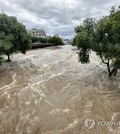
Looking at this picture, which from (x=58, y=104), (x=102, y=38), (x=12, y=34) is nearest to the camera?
(x=58, y=104)

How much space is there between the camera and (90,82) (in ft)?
45.3

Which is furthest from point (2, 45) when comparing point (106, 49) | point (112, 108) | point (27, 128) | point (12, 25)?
point (112, 108)

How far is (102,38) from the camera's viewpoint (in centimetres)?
1293

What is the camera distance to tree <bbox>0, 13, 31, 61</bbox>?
1933cm

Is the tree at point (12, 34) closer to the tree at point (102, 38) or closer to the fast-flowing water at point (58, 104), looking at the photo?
the fast-flowing water at point (58, 104)

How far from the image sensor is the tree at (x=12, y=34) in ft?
63.4

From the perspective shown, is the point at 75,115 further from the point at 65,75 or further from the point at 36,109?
the point at 65,75

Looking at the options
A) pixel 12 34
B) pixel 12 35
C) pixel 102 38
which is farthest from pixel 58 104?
pixel 12 34

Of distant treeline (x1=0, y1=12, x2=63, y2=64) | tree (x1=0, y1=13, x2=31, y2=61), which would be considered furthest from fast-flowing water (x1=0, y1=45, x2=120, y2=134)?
tree (x1=0, y1=13, x2=31, y2=61)

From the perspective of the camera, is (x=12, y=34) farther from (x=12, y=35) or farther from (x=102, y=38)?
(x=102, y=38)

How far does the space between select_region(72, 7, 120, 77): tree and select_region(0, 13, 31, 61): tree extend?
9.04m

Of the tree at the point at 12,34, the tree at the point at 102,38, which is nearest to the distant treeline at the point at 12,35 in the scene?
the tree at the point at 12,34

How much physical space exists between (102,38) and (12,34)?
40.7 ft

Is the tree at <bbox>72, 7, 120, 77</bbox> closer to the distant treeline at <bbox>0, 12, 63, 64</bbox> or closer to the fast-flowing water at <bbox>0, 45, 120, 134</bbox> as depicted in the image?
the fast-flowing water at <bbox>0, 45, 120, 134</bbox>
